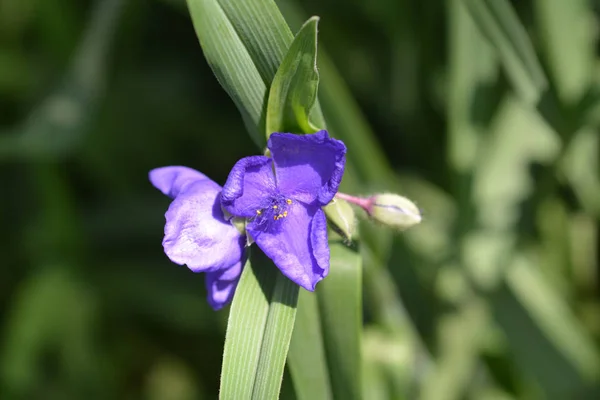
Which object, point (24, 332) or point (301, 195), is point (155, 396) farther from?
point (301, 195)

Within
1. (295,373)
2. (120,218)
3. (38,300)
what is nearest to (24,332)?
(38,300)

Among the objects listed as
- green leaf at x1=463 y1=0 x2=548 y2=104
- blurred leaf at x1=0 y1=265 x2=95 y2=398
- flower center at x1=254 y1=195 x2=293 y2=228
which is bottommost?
Answer: blurred leaf at x1=0 y1=265 x2=95 y2=398

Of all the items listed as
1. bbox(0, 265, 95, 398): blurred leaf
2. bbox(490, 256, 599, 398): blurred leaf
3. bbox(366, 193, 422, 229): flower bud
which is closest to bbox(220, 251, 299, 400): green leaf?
bbox(366, 193, 422, 229): flower bud

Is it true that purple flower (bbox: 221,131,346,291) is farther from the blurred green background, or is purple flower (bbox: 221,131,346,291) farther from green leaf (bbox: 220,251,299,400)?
the blurred green background

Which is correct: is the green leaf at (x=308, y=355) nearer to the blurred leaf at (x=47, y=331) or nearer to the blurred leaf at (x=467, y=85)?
the blurred leaf at (x=467, y=85)

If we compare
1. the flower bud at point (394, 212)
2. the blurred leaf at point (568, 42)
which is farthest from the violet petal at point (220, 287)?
the blurred leaf at point (568, 42)

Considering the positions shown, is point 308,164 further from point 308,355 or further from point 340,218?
point 308,355
